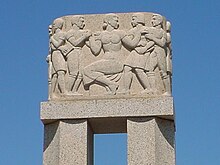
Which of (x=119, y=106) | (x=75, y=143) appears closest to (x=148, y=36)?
(x=119, y=106)

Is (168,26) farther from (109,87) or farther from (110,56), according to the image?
(109,87)

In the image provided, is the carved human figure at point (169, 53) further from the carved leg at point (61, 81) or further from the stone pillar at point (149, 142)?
the carved leg at point (61, 81)

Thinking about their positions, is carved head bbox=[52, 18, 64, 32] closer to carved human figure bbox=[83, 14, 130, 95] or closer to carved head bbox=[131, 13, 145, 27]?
carved human figure bbox=[83, 14, 130, 95]

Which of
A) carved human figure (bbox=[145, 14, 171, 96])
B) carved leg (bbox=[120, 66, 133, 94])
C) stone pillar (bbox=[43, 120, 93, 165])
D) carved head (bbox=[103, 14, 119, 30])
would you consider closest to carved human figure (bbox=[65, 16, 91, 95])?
carved head (bbox=[103, 14, 119, 30])

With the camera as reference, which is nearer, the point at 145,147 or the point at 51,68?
the point at 145,147

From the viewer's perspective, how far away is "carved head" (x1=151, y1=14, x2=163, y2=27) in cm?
1733

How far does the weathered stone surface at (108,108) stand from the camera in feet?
54.1

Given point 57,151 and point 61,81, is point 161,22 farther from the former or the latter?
point 57,151

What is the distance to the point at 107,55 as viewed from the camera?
675 inches

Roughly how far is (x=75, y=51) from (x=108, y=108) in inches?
61.2

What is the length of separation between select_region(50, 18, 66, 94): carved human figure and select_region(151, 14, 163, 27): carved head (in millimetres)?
1994

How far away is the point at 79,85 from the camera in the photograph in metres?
17.1

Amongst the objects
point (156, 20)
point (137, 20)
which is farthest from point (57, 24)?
point (156, 20)

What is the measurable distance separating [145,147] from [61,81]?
2.38m
